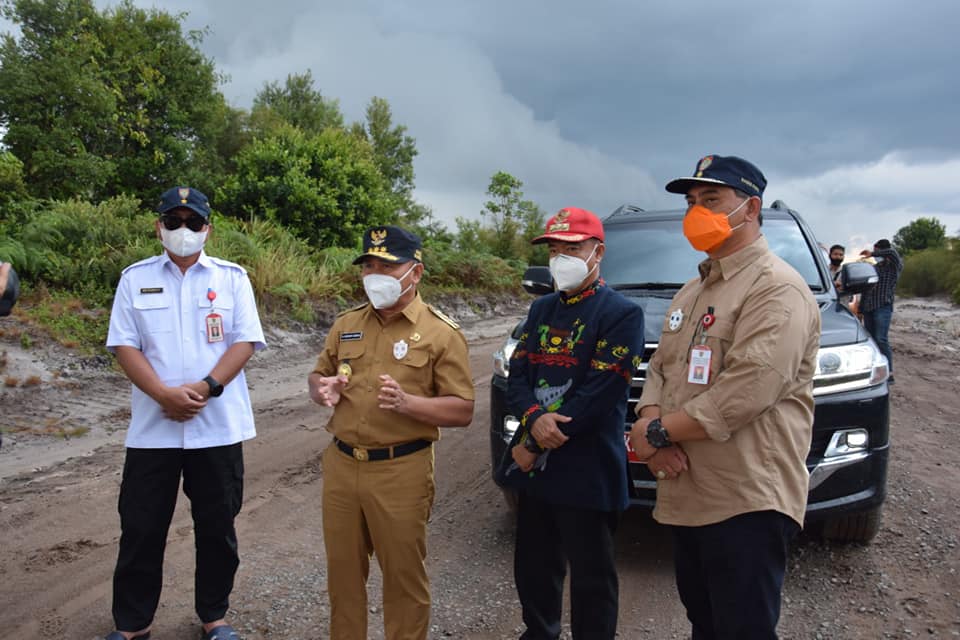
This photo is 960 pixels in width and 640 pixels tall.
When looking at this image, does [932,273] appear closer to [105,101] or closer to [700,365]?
[105,101]

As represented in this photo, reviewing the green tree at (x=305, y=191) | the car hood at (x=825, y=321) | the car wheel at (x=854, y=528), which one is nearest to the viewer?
the car hood at (x=825, y=321)

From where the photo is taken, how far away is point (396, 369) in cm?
279

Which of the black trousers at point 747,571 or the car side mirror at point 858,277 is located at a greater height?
the car side mirror at point 858,277

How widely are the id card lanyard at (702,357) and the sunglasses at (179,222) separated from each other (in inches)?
92.8

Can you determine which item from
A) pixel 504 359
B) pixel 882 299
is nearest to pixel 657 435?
pixel 504 359

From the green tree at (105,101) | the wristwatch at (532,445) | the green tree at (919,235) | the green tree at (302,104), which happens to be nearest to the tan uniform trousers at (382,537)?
the wristwatch at (532,445)

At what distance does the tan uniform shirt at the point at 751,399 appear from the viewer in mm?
2150

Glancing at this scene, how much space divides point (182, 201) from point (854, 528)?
13.5 feet

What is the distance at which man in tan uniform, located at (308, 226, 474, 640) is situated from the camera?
2.71 m

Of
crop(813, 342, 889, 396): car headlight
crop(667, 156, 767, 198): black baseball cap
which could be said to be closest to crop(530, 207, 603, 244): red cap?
crop(667, 156, 767, 198): black baseball cap

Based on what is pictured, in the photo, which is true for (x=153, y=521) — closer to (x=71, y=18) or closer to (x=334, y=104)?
(x=71, y=18)

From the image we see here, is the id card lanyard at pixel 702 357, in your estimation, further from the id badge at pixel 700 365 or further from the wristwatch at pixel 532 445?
the wristwatch at pixel 532 445

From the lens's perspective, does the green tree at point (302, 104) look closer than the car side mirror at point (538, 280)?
No

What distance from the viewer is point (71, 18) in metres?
21.5
